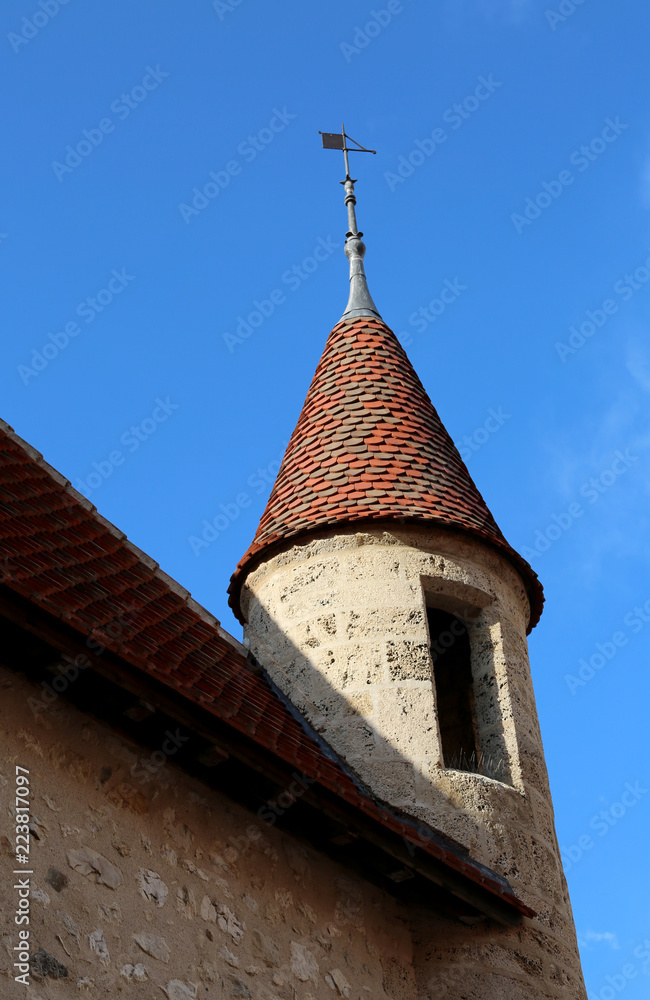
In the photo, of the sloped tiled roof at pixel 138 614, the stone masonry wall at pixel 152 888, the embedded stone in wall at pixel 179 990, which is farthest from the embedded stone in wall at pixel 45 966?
the sloped tiled roof at pixel 138 614

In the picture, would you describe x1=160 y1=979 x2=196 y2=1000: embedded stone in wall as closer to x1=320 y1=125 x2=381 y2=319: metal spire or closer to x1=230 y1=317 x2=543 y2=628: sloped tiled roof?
x1=230 y1=317 x2=543 y2=628: sloped tiled roof

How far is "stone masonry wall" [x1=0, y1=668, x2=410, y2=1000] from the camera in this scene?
4.25 meters

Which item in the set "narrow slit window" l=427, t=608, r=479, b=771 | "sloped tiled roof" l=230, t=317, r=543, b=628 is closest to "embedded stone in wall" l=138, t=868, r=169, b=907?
"sloped tiled roof" l=230, t=317, r=543, b=628

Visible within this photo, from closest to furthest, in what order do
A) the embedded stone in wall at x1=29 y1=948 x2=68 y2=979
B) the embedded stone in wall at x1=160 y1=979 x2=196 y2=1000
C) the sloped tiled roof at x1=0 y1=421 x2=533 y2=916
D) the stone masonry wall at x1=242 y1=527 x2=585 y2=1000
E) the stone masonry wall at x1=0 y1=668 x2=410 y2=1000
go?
1. the embedded stone in wall at x1=29 y1=948 x2=68 y2=979
2. the stone masonry wall at x1=0 y1=668 x2=410 y2=1000
3. the embedded stone in wall at x1=160 y1=979 x2=196 y2=1000
4. the sloped tiled roof at x1=0 y1=421 x2=533 y2=916
5. the stone masonry wall at x1=242 y1=527 x2=585 y2=1000

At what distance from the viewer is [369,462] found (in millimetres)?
8109

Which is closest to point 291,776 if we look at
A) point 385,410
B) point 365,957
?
point 365,957

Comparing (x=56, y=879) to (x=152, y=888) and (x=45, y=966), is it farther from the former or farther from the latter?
(x=152, y=888)

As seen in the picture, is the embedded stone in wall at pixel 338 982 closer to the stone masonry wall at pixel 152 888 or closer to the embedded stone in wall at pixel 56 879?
the stone masonry wall at pixel 152 888

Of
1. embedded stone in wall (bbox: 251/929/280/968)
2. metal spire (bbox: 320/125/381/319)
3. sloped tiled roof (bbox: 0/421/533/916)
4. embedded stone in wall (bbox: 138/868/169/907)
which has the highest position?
metal spire (bbox: 320/125/381/319)

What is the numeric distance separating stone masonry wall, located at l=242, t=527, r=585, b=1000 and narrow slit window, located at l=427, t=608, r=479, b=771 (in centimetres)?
50

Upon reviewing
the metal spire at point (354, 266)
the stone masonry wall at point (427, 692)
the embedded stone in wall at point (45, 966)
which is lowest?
the embedded stone in wall at point (45, 966)

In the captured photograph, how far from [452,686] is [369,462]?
1.71m

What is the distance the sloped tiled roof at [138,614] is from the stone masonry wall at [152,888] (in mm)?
344

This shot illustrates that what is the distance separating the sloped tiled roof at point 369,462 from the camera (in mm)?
7727
